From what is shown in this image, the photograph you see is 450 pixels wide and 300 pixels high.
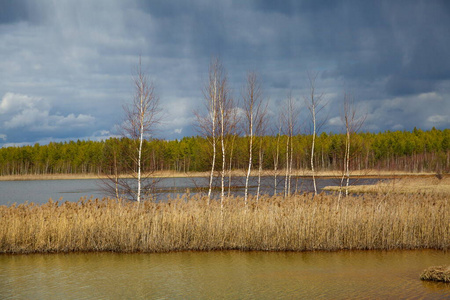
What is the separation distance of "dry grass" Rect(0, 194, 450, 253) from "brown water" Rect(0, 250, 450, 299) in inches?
16.4

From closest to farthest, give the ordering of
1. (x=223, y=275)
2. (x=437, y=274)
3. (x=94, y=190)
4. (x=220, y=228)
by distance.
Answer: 1. (x=437, y=274)
2. (x=223, y=275)
3. (x=220, y=228)
4. (x=94, y=190)

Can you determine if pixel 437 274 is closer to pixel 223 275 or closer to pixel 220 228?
pixel 223 275

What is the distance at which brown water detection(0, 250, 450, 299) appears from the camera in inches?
350

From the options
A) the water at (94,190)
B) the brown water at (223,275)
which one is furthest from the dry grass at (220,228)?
the water at (94,190)

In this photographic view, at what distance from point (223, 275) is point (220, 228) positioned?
2.97 metres

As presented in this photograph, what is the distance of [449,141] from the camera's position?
9925 centimetres

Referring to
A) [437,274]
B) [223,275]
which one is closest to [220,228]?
[223,275]

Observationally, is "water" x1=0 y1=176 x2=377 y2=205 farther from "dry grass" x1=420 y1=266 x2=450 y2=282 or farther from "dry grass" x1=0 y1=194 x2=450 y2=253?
"dry grass" x1=420 y1=266 x2=450 y2=282

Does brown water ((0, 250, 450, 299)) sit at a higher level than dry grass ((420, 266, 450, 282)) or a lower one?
lower

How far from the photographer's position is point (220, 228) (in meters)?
13.4

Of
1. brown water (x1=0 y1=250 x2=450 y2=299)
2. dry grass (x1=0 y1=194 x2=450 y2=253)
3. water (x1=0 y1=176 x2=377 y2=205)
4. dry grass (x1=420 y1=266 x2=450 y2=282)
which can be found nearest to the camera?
brown water (x1=0 y1=250 x2=450 y2=299)

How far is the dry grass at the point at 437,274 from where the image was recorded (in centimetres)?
941

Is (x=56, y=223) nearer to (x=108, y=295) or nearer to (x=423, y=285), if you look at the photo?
(x=108, y=295)

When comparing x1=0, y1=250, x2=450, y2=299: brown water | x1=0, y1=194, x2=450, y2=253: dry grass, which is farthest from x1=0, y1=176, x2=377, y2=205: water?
x1=0, y1=250, x2=450, y2=299: brown water
